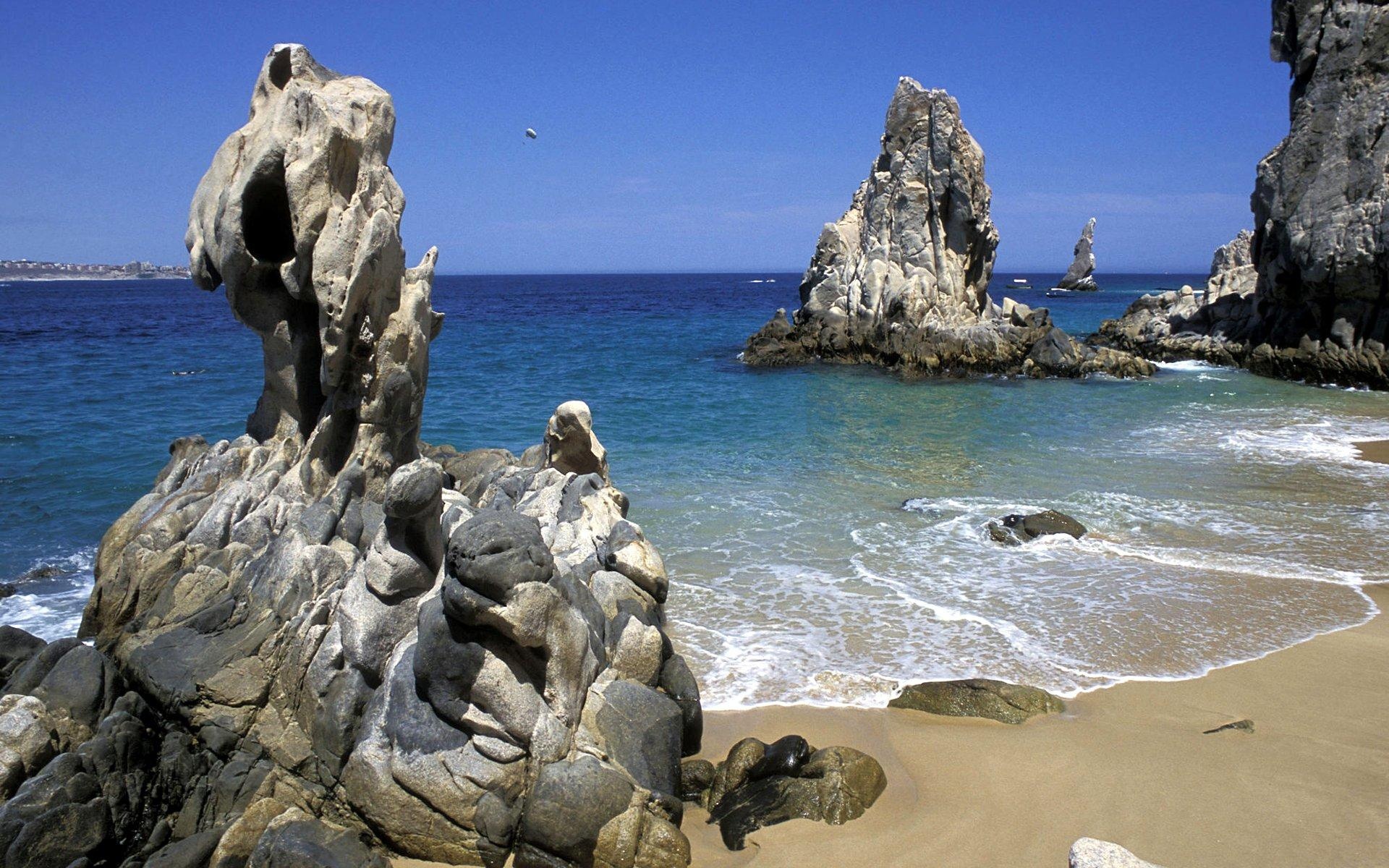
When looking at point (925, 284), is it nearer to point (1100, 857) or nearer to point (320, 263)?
point (320, 263)

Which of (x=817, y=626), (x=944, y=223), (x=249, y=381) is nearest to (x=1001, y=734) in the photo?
(x=817, y=626)

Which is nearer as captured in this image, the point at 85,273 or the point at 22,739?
the point at 22,739

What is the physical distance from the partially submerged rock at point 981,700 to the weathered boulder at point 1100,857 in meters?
3.62

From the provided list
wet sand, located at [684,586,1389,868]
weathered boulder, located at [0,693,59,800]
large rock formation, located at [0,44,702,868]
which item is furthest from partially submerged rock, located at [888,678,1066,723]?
weathered boulder, located at [0,693,59,800]

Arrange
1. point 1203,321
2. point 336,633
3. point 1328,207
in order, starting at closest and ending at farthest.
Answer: point 336,633, point 1328,207, point 1203,321

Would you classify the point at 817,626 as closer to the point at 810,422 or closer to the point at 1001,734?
the point at 1001,734

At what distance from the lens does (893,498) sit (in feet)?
46.1

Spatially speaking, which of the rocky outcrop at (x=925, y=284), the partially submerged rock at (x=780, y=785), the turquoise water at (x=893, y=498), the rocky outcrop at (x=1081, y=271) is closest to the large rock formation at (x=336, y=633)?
the partially submerged rock at (x=780, y=785)

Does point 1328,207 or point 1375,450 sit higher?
point 1328,207

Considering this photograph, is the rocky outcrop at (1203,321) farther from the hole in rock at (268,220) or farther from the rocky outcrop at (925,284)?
the hole in rock at (268,220)

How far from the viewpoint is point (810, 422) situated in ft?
69.8

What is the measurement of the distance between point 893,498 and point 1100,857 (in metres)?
10.7

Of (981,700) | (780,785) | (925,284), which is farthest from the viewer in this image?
(925,284)

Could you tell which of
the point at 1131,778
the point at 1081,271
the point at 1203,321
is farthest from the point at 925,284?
the point at 1081,271
